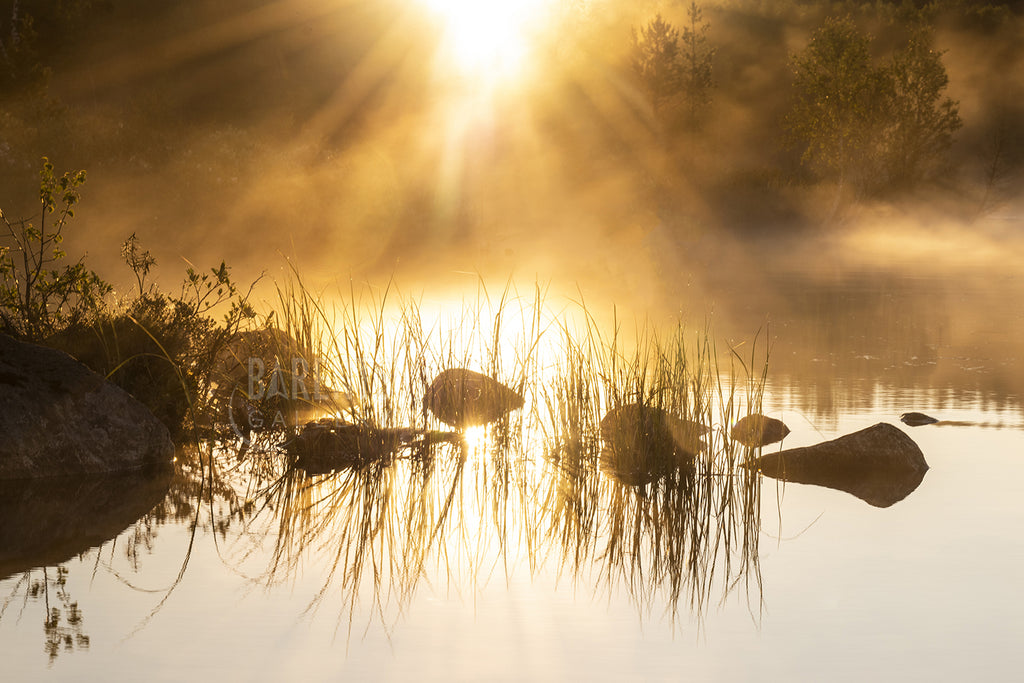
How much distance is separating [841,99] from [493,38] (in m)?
19.0

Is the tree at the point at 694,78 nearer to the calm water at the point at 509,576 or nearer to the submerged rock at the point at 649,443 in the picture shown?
the calm water at the point at 509,576

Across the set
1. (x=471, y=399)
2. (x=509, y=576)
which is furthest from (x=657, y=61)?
(x=509, y=576)

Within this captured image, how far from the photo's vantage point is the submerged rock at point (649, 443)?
8.72m

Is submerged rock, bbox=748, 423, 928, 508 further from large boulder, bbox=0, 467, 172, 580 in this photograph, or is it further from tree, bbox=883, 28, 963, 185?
tree, bbox=883, 28, 963, 185

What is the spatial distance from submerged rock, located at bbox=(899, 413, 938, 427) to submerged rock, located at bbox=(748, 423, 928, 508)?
2.27m

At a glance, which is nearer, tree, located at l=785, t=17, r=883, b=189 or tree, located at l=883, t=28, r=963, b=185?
tree, located at l=785, t=17, r=883, b=189

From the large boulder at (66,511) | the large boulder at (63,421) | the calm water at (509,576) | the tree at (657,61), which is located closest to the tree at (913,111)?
the tree at (657,61)

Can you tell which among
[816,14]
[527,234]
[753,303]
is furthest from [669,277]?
[816,14]

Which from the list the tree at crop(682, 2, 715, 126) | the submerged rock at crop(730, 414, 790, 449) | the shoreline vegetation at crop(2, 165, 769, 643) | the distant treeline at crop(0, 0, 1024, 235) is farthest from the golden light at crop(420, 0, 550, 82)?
the submerged rock at crop(730, 414, 790, 449)

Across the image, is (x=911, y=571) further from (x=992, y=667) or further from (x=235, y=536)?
(x=235, y=536)

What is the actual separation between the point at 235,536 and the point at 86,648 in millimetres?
1952

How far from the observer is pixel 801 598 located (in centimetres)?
612

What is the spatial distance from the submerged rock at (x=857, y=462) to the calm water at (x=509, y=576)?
0.25 m

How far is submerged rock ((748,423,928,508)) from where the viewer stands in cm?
887
